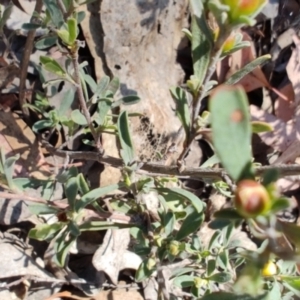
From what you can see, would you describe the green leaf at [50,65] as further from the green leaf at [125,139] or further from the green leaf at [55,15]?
the green leaf at [125,139]

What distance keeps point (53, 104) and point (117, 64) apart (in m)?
0.46

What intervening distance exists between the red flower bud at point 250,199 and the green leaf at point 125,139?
110 cm

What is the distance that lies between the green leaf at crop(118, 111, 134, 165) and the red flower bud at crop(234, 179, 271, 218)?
1097 mm

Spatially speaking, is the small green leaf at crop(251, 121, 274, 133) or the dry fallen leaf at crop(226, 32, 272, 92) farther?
the dry fallen leaf at crop(226, 32, 272, 92)

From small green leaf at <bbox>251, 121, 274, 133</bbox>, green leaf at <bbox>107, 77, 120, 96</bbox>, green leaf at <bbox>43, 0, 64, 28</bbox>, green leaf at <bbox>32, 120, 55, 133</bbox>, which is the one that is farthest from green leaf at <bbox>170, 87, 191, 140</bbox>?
green leaf at <bbox>32, 120, 55, 133</bbox>

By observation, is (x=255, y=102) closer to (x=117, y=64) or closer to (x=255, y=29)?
(x=255, y=29)

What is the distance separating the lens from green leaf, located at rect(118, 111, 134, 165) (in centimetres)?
214

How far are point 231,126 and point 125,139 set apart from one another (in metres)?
1.16

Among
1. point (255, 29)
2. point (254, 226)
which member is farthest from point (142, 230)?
point (255, 29)

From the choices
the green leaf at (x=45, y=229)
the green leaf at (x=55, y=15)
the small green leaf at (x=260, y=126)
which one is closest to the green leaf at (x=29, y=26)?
the green leaf at (x=55, y=15)

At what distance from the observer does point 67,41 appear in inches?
74.5

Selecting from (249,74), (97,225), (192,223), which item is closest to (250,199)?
(192,223)

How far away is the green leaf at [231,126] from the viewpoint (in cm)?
103

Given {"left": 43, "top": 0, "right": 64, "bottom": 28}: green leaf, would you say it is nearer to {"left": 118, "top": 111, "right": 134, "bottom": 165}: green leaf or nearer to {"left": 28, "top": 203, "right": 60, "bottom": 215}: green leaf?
{"left": 118, "top": 111, "right": 134, "bottom": 165}: green leaf
